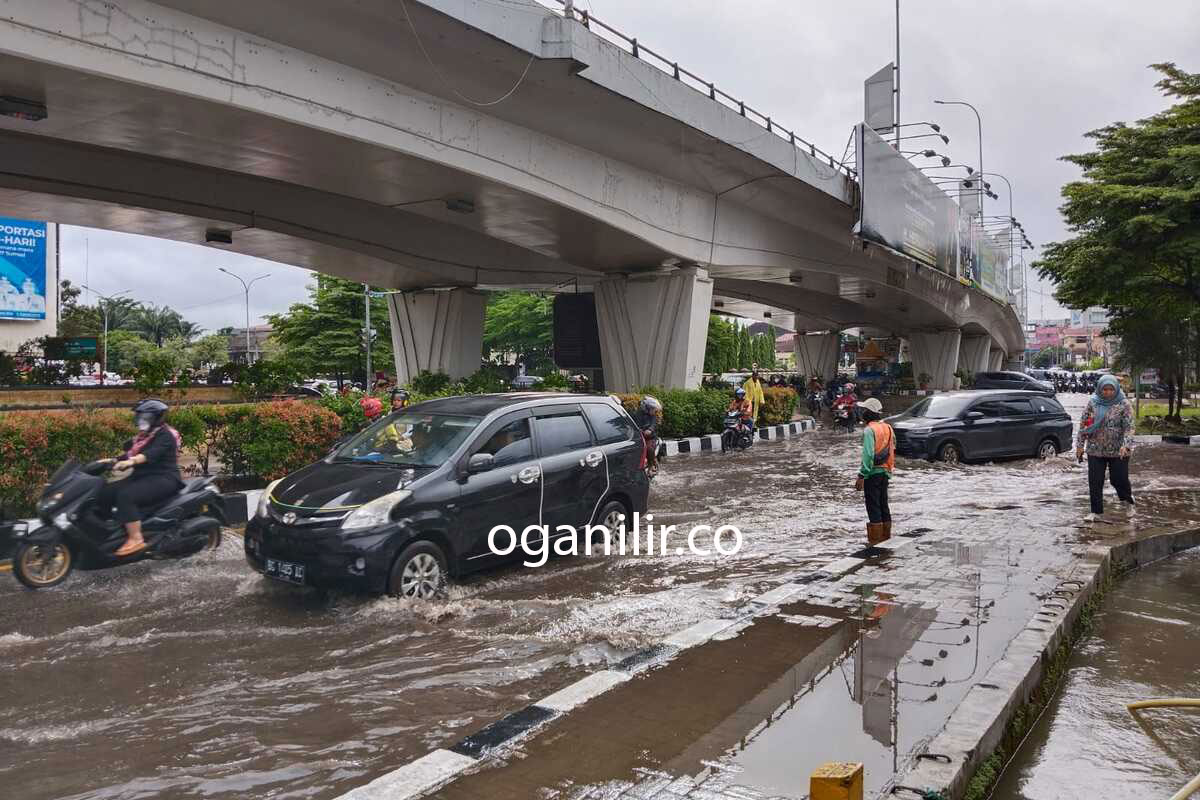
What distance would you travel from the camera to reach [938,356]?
165 feet

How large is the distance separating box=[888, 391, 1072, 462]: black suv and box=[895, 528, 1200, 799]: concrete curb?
28.5 feet

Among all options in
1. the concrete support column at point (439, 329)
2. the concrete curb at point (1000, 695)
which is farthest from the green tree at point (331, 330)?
the concrete curb at point (1000, 695)

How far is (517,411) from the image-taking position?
7.61 meters

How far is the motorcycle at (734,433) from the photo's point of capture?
61.2 feet

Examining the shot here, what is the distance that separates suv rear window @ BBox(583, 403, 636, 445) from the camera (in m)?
8.35

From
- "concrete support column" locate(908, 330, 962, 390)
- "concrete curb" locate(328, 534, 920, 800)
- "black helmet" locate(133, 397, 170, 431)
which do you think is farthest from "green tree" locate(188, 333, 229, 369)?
"concrete curb" locate(328, 534, 920, 800)

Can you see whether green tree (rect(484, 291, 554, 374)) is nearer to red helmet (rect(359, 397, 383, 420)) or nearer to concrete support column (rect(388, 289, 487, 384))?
concrete support column (rect(388, 289, 487, 384))

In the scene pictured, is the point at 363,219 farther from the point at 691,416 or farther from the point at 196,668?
the point at 196,668

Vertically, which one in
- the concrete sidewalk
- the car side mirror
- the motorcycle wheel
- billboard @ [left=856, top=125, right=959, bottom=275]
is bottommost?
the concrete sidewalk

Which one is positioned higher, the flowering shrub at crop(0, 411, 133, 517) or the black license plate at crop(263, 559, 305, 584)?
the flowering shrub at crop(0, 411, 133, 517)

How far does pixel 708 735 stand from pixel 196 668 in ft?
10.00

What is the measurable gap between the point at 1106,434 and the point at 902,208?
19.2 metres

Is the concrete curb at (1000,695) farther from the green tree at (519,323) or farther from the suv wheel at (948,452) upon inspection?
the green tree at (519,323)

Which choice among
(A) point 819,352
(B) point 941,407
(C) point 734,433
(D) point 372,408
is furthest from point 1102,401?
(A) point 819,352
